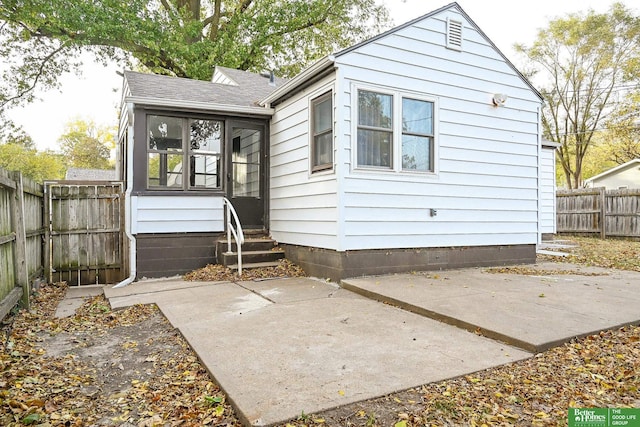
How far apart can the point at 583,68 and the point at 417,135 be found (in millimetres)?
23427

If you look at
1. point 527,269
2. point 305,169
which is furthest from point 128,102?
point 527,269

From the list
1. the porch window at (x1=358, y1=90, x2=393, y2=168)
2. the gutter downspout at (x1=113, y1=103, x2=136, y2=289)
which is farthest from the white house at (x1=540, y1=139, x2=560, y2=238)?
the gutter downspout at (x1=113, y1=103, x2=136, y2=289)

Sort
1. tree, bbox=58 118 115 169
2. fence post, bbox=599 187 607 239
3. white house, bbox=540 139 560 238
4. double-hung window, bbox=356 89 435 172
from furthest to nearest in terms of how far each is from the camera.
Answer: tree, bbox=58 118 115 169, fence post, bbox=599 187 607 239, white house, bbox=540 139 560 238, double-hung window, bbox=356 89 435 172

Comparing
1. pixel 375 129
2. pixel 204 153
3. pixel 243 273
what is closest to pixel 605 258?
pixel 375 129

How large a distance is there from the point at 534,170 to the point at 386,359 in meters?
6.02

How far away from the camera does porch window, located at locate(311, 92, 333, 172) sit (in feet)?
18.7

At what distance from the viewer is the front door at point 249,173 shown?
7.35 meters

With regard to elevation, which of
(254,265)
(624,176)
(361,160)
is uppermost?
(624,176)

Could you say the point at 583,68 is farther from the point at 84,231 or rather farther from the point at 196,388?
the point at 196,388

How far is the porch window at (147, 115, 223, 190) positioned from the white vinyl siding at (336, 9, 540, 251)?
2823mm

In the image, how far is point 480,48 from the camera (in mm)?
6637

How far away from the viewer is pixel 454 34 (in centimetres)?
638

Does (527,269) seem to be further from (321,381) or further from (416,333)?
(321,381)

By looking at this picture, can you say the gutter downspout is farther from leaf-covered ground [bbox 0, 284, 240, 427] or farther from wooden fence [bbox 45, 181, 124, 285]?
leaf-covered ground [bbox 0, 284, 240, 427]
